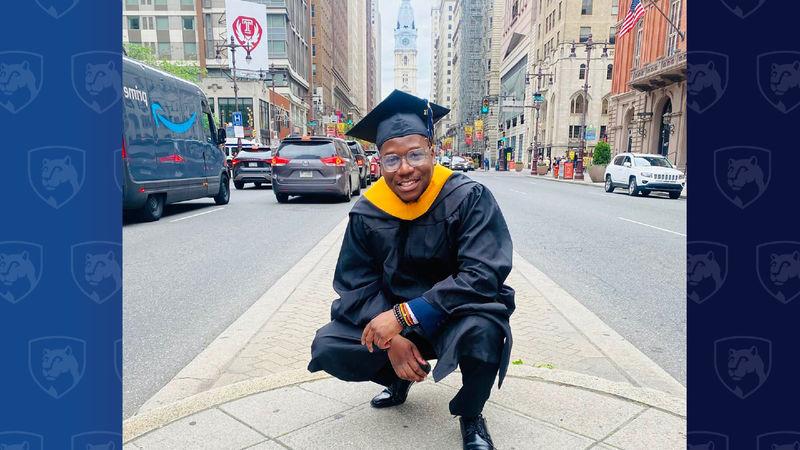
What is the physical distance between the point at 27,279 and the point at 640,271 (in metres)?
6.40

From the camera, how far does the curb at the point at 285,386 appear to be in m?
2.39

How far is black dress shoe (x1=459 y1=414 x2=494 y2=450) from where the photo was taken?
2.20m

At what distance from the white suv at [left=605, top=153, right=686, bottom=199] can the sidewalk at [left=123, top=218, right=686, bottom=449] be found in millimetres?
16372

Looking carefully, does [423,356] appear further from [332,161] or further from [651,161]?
[651,161]

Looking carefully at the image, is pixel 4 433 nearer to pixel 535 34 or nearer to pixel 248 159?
pixel 248 159

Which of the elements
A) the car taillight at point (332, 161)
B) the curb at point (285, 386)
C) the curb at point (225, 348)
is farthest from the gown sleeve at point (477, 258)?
the car taillight at point (332, 161)

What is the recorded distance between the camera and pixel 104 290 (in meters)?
Result: 1.46

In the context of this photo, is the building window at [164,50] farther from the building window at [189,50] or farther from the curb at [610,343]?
the curb at [610,343]

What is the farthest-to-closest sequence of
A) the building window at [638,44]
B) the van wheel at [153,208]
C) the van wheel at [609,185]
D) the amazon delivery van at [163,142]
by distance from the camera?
the building window at [638,44]
the van wheel at [609,185]
the van wheel at [153,208]
the amazon delivery van at [163,142]

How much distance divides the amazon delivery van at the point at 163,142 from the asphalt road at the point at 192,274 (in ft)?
2.04

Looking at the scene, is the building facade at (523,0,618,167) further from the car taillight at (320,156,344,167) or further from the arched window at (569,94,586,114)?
the car taillight at (320,156,344,167)

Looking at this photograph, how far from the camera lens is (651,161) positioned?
1927 centimetres

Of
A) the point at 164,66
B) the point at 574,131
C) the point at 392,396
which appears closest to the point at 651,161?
the point at 392,396

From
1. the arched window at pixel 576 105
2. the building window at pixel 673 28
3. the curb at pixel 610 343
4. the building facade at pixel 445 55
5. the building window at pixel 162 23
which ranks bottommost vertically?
the curb at pixel 610 343
